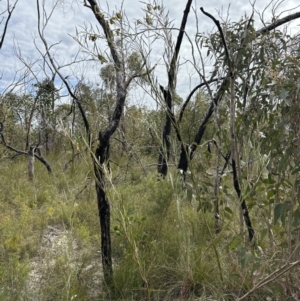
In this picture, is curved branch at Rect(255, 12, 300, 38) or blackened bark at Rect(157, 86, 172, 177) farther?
curved branch at Rect(255, 12, 300, 38)

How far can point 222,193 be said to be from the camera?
88.0 inches

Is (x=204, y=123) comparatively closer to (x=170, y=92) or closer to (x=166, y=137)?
(x=166, y=137)

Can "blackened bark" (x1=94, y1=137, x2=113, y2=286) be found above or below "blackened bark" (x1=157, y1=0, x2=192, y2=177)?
below

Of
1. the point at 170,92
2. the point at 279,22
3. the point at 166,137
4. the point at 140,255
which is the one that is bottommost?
the point at 140,255

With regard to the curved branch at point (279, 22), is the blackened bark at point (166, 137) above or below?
below

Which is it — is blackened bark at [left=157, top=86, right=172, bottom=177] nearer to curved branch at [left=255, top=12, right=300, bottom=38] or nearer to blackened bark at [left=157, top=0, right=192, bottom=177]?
blackened bark at [left=157, top=0, right=192, bottom=177]

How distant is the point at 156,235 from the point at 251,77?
1373mm

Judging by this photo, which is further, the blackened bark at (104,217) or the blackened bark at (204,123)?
the blackened bark at (204,123)

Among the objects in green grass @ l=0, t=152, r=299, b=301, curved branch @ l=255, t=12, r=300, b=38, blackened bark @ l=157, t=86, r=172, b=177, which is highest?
curved branch @ l=255, t=12, r=300, b=38

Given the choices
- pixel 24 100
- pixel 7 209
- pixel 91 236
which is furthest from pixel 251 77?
pixel 24 100

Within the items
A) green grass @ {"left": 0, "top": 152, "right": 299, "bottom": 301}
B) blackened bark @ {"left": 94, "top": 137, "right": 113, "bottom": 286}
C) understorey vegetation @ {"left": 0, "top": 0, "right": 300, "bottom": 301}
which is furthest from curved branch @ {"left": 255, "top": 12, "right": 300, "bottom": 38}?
blackened bark @ {"left": 94, "top": 137, "right": 113, "bottom": 286}

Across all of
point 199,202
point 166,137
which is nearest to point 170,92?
point 199,202

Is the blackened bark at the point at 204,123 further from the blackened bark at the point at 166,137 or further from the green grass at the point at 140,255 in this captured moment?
the green grass at the point at 140,255

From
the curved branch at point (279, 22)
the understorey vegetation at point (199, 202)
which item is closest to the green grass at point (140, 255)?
the understorey vegetation at point (199, 202)
